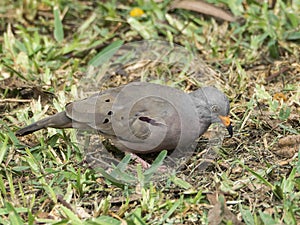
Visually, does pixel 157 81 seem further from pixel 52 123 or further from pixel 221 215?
pixel 221 215

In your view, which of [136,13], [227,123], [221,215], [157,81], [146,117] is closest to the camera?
[221,215]

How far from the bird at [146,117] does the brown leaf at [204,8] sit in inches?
83.9


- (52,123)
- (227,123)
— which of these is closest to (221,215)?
(227,123)

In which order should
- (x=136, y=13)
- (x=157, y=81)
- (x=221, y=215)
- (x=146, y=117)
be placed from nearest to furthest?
(x=221, y=215), (x=146, y=117), (x=157, y=81), (x=136, y=13)

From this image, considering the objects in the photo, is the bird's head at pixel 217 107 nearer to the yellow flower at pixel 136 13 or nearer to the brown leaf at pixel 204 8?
the brown leaf at pixel 204 8

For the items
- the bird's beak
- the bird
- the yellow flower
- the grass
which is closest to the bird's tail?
the bird

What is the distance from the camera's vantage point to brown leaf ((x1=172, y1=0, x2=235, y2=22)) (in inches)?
298

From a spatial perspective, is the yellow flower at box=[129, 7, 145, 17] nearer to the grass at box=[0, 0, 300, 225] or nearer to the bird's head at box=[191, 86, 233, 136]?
the grass at box=[0, 0, 300, 225]

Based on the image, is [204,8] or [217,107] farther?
[204,8]

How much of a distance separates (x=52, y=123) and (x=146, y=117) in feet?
2.59

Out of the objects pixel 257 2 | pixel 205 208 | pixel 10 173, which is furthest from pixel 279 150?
pixel 257 2

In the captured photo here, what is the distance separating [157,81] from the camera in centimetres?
667

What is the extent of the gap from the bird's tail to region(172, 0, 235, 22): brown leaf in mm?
2716

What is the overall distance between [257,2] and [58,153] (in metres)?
3.25
